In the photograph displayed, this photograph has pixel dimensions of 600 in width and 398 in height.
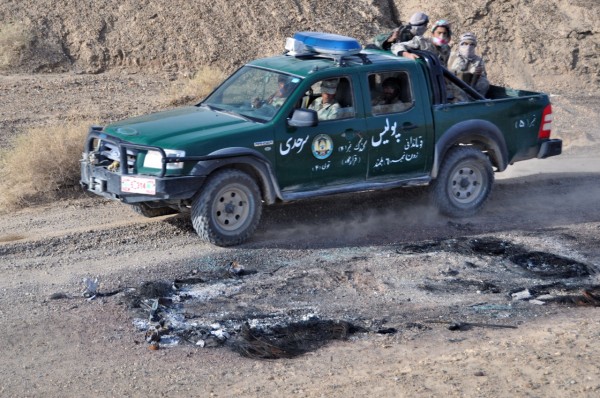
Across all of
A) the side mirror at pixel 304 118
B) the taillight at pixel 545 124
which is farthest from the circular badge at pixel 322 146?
the taillight at pixel 545 124

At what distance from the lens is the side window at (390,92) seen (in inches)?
401

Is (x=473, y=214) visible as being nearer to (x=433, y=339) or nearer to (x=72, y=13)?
(x=433, y=339)

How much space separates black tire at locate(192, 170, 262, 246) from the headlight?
0.39 m

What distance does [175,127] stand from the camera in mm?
9383

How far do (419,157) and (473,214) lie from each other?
1.16 m

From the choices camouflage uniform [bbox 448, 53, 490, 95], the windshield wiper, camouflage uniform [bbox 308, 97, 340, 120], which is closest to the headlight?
the windshield wiper

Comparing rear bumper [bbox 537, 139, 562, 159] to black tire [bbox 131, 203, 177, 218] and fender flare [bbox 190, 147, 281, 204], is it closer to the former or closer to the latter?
fender flare [bbox 190, 147, 281, 204]

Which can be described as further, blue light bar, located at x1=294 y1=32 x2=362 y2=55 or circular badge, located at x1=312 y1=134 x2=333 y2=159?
blue light bar, located at x1=294 y1=32 x2=362 y2=55

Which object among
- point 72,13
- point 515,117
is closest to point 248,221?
point 515,117

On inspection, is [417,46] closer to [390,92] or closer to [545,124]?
[390,92]

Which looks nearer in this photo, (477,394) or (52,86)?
(477,394)

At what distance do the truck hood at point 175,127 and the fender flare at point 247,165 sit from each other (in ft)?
0.80

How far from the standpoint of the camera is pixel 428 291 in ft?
28.2

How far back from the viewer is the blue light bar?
1010 centimetres
